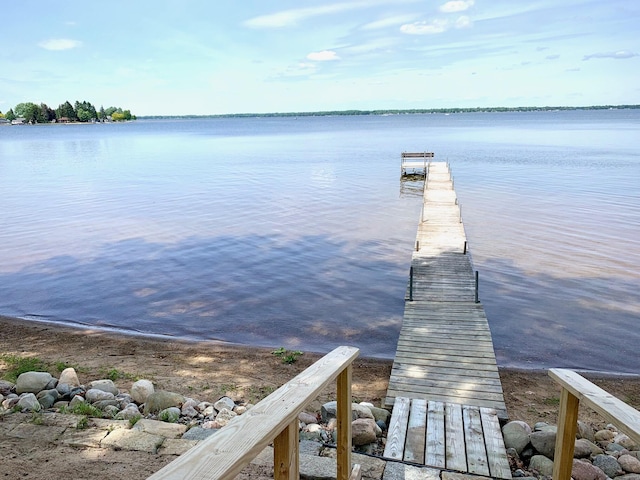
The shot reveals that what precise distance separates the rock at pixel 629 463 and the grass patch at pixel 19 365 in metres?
7.54

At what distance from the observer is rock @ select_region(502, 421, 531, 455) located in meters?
5.34

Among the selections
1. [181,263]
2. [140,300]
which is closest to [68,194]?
[181,263]

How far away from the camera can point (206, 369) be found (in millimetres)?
8398

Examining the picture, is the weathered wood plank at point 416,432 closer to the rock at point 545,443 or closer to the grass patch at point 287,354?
the rock at point 545,443

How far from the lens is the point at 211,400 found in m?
6.93

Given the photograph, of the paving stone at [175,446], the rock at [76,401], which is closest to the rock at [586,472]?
the paving stone at [175,446]

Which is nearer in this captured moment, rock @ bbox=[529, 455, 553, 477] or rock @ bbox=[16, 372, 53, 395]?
rock @ bbox=[529, 455, 553, 477]

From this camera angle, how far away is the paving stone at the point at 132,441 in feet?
13.8

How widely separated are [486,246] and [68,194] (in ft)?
73.7

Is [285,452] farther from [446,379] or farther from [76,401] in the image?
[446,379]

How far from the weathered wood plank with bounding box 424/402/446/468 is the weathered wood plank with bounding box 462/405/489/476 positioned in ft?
0.79

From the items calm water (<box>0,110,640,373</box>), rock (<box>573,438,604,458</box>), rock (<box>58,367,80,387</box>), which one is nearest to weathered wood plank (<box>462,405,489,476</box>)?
rock (<box>573,438,604,458</box>)

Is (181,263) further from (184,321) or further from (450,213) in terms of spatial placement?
(450,213)

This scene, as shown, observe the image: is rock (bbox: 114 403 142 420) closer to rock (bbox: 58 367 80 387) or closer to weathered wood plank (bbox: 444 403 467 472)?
rock (bbox: 58 367 80 387)
